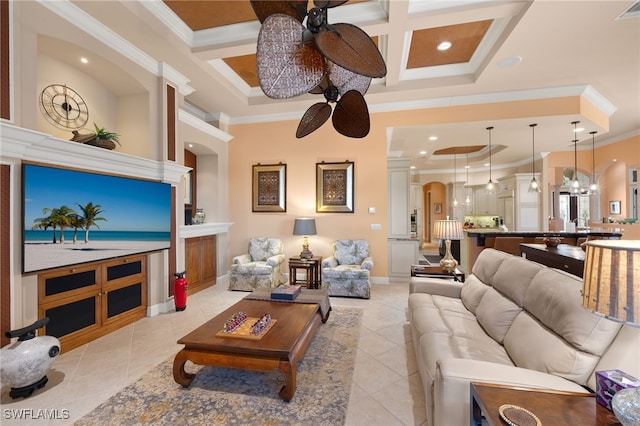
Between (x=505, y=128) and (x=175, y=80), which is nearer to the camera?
(x=175, y=80)

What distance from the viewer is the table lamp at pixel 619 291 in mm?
938

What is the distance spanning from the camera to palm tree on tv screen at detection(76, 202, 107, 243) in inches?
113

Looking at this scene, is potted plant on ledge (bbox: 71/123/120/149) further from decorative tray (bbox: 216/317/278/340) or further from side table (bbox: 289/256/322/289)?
side table (bbox: 289/256/322/289)

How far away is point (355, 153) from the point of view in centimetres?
525

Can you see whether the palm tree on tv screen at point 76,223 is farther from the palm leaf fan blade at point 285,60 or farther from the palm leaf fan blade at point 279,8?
the palm leaf fan blade at point 279,8

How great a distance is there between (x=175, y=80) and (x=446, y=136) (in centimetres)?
489

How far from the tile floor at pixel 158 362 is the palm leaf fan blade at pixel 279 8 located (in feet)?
7.99

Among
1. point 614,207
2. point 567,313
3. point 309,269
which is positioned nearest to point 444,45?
point 567,313

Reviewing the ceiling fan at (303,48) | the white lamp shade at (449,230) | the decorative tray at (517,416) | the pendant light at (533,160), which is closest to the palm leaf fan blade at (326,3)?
the ceiling fan at (303,48)

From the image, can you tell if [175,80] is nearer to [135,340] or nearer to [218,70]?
[218,70]

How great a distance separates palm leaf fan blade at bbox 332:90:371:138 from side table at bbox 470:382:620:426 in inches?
61.1

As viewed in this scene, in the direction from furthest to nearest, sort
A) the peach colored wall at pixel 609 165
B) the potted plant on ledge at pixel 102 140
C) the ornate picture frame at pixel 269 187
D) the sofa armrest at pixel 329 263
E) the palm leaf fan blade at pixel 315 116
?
the peach colored wall at pixel 609 165 → the ornate picture frame at pixel 269 187 → the sofa armrest at pixel 329 263 → the potted plant on ledge at pixel 102 140 → the palm leaf fan blade at pixel 315 116

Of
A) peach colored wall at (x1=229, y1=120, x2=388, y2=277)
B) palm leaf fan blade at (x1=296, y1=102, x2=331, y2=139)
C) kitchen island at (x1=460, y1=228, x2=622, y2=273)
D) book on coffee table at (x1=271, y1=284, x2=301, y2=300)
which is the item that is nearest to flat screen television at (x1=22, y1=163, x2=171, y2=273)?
book on coffee table at (x1=271, y1=284, x2=301, y2=300)

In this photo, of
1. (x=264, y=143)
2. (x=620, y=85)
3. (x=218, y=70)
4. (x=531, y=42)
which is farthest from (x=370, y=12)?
(x=620, y=85)
